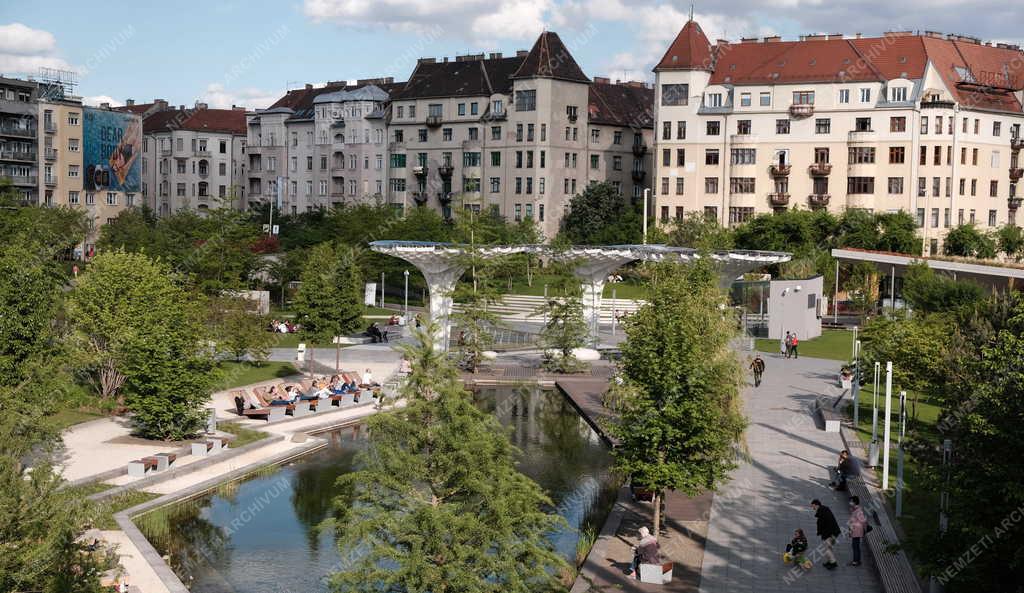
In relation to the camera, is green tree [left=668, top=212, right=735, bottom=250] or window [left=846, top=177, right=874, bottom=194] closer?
green tree [left=668, top=212, right=735, bottom=250]

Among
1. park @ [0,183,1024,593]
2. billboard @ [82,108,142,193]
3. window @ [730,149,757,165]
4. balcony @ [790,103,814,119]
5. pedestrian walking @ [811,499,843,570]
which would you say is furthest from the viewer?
billboard @ [82,108,142,193]

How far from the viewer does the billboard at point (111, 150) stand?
104000mm

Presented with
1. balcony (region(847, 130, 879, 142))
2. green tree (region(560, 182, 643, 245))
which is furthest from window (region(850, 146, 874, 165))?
green tree (region(560, 182, 643, 245))

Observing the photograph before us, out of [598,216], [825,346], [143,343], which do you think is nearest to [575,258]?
[825,346]

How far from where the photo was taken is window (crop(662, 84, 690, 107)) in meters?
88.7

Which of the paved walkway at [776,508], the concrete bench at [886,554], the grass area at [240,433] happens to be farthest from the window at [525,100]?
the concrete bench at [886,554]

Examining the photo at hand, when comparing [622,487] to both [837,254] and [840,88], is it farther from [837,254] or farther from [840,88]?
[840,88]

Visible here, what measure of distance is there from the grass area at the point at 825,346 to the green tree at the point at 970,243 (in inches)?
886

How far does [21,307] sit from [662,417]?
19304mm

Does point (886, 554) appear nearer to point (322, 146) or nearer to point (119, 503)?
point (119, 503)

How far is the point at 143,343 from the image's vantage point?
1237 inches

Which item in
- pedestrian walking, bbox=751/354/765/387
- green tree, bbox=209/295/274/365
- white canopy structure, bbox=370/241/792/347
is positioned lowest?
pedestrian walking, bbox=751/354/765/387

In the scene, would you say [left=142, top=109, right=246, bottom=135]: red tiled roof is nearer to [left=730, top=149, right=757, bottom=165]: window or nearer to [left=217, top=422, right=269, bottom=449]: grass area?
[left=730, top=149, right=757, bottom=165]: window

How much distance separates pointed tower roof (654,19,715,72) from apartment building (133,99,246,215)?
51137 mm
